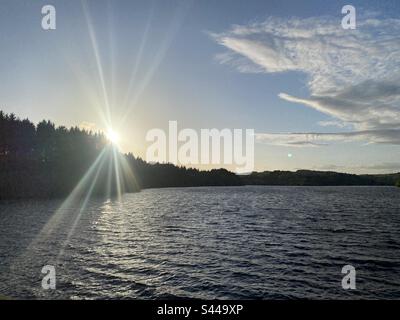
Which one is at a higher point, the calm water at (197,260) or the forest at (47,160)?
the forest at (47,160)

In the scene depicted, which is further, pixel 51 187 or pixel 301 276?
pixel 51 187

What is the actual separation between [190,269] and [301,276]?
9.36 meters

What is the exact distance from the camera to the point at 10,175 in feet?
342

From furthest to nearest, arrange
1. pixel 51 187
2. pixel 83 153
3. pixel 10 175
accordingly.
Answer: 1. pixel 83 153
2. pixel 51 187
3. pixel 10 175

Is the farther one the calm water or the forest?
the forest

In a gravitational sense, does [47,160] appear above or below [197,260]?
above

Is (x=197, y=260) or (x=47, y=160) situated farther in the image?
(x=47, y=160)

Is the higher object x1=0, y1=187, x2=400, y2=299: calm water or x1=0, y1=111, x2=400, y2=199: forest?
x1=0, y1=111, x2=400, y2=199: forest

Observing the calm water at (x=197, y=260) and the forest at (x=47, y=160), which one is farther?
the forest at (x=47, y=160)

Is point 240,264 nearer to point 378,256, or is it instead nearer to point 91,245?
point 378,256

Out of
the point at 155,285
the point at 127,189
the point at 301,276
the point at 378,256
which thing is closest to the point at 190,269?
the point at 155,285
